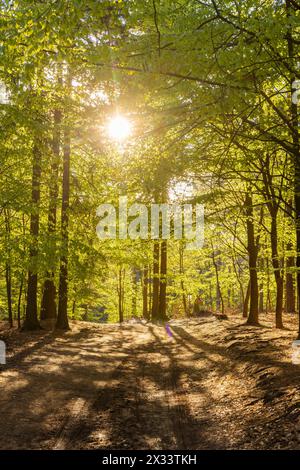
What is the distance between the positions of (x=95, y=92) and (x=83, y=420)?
21.5 ft

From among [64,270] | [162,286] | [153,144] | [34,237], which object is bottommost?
[162,286]

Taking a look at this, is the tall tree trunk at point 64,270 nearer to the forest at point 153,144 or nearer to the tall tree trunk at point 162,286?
the forest at point 153,144

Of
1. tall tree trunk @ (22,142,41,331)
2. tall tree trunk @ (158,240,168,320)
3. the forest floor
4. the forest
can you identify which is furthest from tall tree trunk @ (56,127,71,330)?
tall tree trunk @ (158,240,168,320)

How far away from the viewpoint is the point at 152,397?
8367mm

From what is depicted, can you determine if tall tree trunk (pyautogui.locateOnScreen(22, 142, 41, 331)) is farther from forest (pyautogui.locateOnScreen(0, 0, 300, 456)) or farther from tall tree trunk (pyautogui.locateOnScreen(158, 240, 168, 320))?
tall tree trunk (pyautogui.locateOnScreen(158, 240, 168, 320))

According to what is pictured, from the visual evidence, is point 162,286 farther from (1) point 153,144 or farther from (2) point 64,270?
(1) point 153,144

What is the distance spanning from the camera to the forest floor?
587cm

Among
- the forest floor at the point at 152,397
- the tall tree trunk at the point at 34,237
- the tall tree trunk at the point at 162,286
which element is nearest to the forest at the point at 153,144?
the forest floor at the point at 152,397

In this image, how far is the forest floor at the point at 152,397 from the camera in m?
5.87

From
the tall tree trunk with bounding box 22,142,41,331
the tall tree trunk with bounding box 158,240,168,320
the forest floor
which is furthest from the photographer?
the tall tree trunk with bounding box 158,240,168,320

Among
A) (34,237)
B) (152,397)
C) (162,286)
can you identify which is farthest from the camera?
(162,286)

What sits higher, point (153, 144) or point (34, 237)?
point (153, 144)

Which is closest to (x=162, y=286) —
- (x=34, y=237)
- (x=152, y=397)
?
(x=34, y=237)
